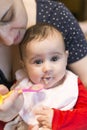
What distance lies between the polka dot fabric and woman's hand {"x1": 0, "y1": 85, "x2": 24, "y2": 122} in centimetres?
36

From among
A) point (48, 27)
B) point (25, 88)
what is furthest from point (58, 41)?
point (25, 88)

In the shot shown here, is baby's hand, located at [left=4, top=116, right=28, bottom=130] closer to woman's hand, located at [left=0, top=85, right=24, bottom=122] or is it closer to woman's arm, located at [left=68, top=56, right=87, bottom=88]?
woman's hand, located at [left=0, top=85, right=24, bottom=122]

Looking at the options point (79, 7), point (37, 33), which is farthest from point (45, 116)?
point (79, 7)

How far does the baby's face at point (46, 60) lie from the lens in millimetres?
1109

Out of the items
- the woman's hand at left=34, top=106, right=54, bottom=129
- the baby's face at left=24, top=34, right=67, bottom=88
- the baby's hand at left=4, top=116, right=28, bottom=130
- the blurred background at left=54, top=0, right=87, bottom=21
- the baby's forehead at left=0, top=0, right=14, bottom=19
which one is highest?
the baby's forehead at left=0, top=0, right=14, bottom=19

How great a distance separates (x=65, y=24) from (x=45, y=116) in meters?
0.39

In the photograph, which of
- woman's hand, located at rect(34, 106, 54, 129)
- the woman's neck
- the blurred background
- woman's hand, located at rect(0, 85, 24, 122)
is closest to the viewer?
woman's hand, located at rect(0, 85, 24, 122)

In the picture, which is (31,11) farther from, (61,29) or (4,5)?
(4,5)

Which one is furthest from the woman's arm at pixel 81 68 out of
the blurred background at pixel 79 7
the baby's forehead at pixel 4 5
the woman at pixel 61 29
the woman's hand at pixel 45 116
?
the blurred background at pixel 79 7

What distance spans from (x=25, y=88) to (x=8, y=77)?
0.56 ft

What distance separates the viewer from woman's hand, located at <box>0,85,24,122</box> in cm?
95

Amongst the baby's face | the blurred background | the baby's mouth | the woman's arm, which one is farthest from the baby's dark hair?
the blurred background

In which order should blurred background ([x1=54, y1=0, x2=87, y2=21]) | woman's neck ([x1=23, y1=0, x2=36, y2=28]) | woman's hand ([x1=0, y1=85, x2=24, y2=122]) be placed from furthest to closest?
blurred background ([x1=54, y1=0, x2=87, y2=21]) < woman's neck ([x1=23, y1=0, x2=36, y2=28]) < woman's hand ([x1=0, y1=85, x2=24, y2=122])

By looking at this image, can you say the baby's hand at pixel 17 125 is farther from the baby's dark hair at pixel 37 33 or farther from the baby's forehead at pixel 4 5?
the baby's forehead at pixel 4 5
